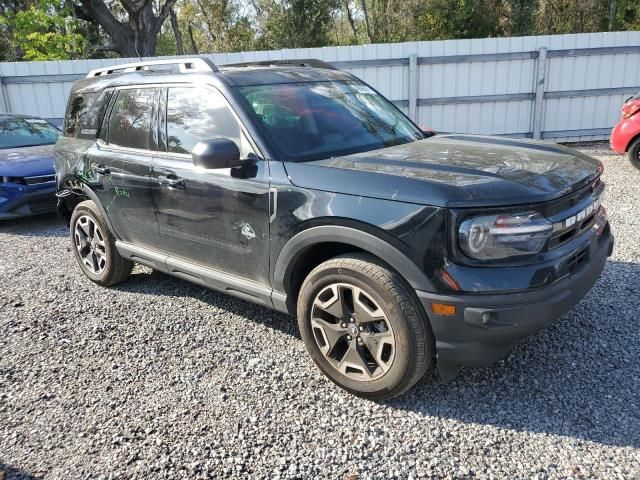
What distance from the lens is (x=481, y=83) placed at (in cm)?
1097

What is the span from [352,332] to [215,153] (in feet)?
4.27

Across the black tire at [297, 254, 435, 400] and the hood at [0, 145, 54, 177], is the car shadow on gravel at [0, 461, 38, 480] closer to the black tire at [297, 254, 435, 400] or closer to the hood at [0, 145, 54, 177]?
the black tire at [297, 254, 435, 400]

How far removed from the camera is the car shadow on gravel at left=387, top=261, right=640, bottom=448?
266 cm

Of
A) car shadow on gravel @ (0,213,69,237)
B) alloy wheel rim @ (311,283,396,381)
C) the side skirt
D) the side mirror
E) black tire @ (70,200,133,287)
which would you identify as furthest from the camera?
car shadow on gravel @ (0,213,69,237)

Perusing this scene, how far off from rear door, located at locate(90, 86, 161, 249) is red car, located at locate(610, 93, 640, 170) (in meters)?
7.44

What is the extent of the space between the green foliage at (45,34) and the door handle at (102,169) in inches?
633

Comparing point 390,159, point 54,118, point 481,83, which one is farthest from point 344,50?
point 390,159

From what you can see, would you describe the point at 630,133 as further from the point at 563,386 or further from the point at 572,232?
the point at 563,386

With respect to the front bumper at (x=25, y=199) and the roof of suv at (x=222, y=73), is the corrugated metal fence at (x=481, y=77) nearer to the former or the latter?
the front bumper at (x=25, y=199)

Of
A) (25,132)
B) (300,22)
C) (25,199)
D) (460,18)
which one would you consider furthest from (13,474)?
(300,22)

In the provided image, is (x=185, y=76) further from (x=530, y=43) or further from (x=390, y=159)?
(x=530, y=43)

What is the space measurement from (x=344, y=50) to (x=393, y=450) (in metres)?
9.64

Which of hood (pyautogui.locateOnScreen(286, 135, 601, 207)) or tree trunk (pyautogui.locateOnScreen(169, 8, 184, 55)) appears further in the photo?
tree trunk (pyautogui.locateOnScreen(169, 8, 184, 55))

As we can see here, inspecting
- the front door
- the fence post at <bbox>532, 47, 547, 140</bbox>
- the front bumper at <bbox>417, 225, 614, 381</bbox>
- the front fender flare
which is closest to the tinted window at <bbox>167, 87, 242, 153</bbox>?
the front door
